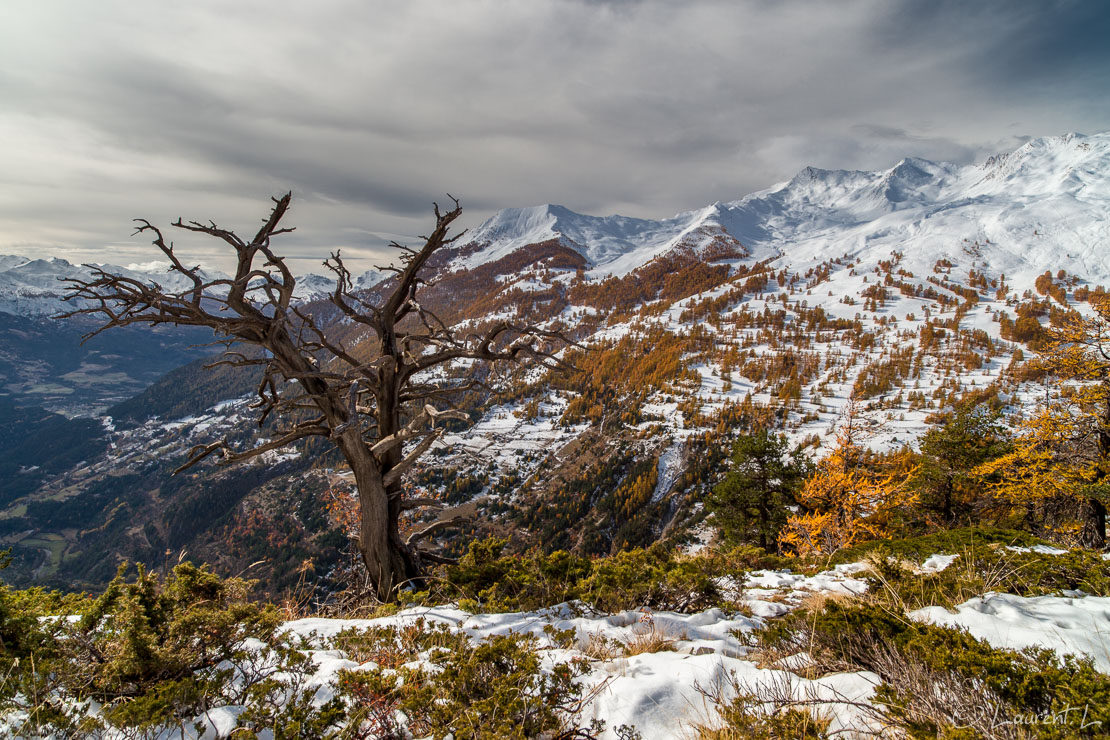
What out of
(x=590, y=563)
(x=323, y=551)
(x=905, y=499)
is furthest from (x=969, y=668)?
(x=323, y=551)

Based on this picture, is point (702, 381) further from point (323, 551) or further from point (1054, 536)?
point (1054, 536)

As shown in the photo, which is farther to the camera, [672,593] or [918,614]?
[672,593]

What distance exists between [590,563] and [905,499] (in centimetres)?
1797

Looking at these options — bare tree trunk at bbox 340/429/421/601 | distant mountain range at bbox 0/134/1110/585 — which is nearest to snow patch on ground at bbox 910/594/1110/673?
bare tree trunk at bbox 340/429/421/601

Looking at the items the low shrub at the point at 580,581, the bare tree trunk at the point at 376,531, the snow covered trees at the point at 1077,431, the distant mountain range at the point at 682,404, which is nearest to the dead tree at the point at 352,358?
the bare tree trunk at the point at 376,531

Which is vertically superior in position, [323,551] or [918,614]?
[918,614]

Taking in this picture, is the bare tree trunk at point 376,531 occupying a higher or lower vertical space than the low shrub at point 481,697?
lower

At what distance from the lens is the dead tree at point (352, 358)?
18.8 ft

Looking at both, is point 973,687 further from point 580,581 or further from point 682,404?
point 682,404

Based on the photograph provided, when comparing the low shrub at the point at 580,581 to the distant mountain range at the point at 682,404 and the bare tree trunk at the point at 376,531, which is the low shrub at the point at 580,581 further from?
the distant mountain range at the point at 682,404

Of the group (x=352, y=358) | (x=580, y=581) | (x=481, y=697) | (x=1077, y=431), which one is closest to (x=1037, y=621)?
(x=580, y=581)

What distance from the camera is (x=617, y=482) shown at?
10694 centimetres

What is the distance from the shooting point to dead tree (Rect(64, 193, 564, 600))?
5730 mm

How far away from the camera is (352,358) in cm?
595
